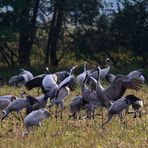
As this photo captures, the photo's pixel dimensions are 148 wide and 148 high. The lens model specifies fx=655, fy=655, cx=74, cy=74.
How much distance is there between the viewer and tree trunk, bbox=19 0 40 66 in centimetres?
2852

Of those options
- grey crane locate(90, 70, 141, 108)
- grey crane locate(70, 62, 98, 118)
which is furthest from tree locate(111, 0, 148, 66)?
grey crane locate(90, 70, 141, 108)

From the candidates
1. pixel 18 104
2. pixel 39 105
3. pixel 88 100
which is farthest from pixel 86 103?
pixel 18 104

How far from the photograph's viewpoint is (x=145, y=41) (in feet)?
92.0

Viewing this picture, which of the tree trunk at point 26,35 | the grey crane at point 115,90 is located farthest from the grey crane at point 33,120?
the tree trunk at point 26,35

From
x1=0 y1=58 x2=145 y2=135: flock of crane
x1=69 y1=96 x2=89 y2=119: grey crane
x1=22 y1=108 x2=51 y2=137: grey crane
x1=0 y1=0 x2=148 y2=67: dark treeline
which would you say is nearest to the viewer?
x1=22 y1=108 x2=51 y2=137: grey crane

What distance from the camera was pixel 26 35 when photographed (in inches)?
1150

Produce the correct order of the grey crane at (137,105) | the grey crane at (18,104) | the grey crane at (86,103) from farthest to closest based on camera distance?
1. the grey crane at (86,103)
2. the grey crane at (18,104)
3. the grey crane at (137,105)

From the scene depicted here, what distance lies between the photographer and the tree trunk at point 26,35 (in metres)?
28.5

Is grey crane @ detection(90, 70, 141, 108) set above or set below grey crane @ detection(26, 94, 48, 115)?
above

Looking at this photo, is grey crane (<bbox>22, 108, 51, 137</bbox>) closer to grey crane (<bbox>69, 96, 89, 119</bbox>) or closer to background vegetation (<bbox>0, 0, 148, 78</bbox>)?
grey crane (<bbox>69, 96, 89, 119</bbox>)

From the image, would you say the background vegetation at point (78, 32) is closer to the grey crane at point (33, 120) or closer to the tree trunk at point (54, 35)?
the tree trunk at point (54, 35)

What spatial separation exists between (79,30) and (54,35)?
116 centimetres

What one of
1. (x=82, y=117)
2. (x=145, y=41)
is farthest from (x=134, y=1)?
(x=82, y=117)

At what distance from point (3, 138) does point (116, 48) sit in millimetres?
19273
